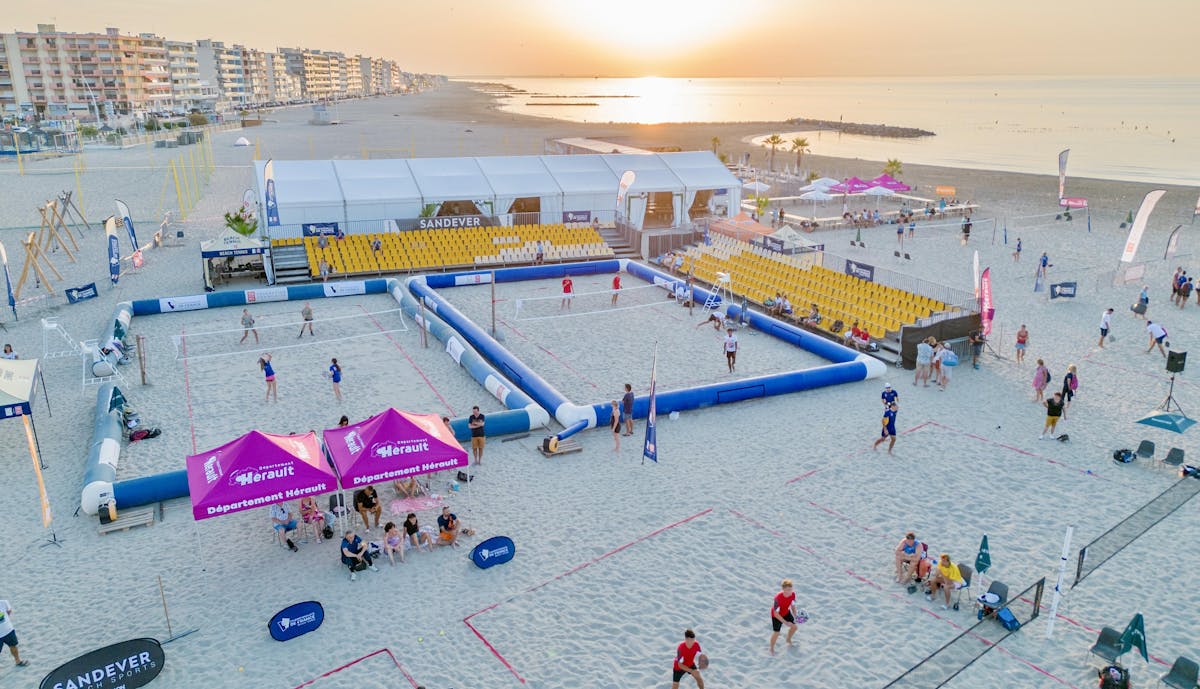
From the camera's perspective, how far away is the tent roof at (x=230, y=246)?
85.3 feet

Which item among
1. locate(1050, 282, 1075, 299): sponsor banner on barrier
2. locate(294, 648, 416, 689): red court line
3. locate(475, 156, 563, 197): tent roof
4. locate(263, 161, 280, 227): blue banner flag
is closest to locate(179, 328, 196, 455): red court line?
locate(294, 648, 416, 689): red court line

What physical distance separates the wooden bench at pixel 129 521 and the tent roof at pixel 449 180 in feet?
69.5

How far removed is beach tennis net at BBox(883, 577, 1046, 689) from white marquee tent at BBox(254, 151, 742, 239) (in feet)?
86.8

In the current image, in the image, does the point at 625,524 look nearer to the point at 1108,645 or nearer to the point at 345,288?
the point at 1108,645

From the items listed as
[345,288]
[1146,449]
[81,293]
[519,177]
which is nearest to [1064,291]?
[1146,449]

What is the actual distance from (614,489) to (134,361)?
45.2 feet

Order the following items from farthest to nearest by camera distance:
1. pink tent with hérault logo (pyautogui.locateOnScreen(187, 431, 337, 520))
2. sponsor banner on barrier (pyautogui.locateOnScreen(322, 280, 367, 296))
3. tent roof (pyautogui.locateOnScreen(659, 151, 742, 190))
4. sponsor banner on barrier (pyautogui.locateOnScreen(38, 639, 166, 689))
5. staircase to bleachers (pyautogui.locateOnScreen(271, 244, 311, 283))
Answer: tent roof (pyautogui.locateOnScreen(659, 151, 742, 190))
staircase to bleachers (pyautogui.locateOnScreen(271, 244, 311, 283))
sponsor banner on barrier (pyautogui.locateOnScreen(322, 280, 367, 296))
pink tent with hérault logo (pyautogui.locateOnScreen(187, 431, 337, 520))
sponsor banner on barrier (pyautogui.locateOnScreen(38, 639, 166, 689))

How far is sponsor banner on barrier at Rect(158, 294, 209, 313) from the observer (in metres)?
23.7

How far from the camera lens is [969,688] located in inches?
355

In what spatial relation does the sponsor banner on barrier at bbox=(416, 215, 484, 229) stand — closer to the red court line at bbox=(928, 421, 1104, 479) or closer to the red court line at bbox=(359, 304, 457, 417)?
the red court line at bbox=(359, 304, 457, 417)

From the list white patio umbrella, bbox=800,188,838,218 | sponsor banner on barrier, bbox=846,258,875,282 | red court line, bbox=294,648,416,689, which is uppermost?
white patio umbrella, bbox=800,188,838,218

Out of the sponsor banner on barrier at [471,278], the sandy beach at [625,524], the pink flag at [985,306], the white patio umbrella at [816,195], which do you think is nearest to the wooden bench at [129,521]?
the sandy beach at [625,524]

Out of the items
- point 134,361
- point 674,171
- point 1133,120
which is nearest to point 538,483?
point 134,361

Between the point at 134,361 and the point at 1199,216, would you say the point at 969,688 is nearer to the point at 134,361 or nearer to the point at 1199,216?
the point at 134,361
